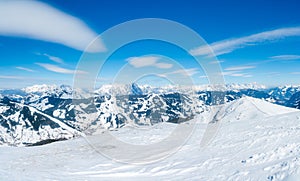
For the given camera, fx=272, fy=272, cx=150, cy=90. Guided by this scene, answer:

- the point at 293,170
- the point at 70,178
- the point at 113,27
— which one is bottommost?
the point at 70,178

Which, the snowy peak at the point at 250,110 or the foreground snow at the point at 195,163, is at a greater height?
the snowy peak at the point at 250,110

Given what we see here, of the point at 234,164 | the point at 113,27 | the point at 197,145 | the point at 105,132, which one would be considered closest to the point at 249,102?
the point at 105,132

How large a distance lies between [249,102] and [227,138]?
60386mm

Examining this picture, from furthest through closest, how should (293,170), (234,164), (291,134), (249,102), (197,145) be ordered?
(249,102) < (197,145) < (291,134) < (234,164) < (293,170)

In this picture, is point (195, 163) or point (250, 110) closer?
point (195, 163)

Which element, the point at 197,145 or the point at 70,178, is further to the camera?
the point at 197,145

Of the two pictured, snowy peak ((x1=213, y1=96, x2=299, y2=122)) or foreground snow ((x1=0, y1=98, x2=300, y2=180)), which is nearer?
foreground snow ((x1=0, y1=98, x2=300, y2=180))

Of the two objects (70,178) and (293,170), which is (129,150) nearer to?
(70,178)

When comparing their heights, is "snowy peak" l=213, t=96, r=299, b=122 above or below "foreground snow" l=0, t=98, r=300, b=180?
above

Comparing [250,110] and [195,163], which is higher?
[250,110]

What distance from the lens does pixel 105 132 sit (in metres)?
33.1

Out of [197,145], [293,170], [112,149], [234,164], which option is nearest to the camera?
[293,170]

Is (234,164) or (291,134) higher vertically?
(291,134)

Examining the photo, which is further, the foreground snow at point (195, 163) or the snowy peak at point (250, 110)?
the snowy peak at point (250, 110)
